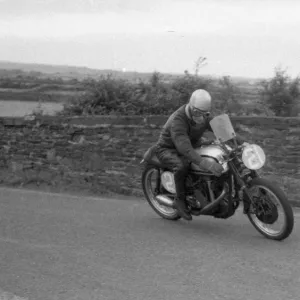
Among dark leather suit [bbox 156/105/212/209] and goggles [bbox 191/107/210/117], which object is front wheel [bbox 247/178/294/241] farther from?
goggles [bbox 191/107/210/117]

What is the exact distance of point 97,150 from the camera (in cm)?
1193

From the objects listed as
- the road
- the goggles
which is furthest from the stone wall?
the goggles

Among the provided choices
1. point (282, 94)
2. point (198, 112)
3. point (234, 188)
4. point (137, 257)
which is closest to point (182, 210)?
point (234, 188)

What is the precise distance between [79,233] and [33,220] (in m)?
1.09

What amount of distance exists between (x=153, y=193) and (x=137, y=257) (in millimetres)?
2430

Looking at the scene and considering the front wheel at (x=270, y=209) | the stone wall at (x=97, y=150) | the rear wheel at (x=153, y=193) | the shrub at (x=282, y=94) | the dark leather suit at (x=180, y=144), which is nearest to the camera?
the front wheel at (x=270, y=209)

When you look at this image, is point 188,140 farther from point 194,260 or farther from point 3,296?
point 3,296

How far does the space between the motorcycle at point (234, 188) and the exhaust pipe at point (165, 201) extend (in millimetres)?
14

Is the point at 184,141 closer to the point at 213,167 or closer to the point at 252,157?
the point at 213,167

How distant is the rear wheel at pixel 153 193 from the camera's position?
8.91 meters

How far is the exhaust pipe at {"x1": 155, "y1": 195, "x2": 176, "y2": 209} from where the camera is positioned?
8.57 meters

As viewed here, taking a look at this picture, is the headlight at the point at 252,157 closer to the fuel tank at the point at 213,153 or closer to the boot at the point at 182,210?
the fuel tank at the point at 213,153

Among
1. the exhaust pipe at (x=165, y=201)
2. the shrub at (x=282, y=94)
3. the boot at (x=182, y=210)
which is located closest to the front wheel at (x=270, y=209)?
the boot at (x=182, y=210)

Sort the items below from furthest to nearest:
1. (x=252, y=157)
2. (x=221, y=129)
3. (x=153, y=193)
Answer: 1. (x=153, y=193)
2. (x=221, y=129)
3. (x=252, y=157)
